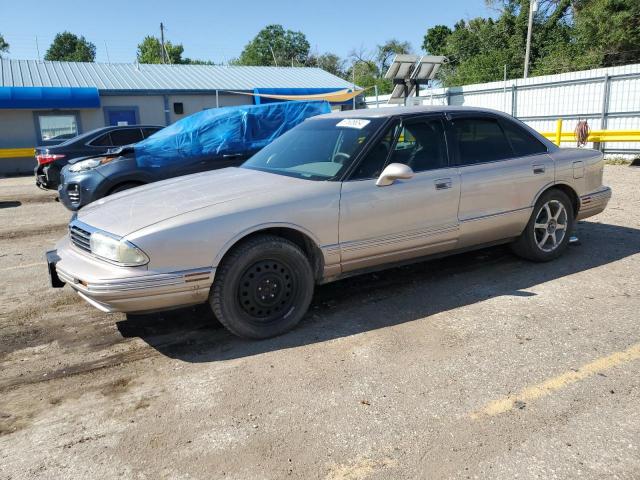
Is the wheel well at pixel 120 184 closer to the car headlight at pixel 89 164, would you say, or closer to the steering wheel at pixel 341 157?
the car headlight at pixel 89 164

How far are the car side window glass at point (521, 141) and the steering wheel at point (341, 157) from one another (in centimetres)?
188

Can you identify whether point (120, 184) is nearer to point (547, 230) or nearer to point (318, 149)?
point (318, 149)

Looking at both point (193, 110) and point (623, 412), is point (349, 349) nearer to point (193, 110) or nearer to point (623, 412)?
point (623, 412)

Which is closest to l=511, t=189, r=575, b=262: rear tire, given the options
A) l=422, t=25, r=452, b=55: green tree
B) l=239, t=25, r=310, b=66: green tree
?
l=422, t=25, r=452, b=55: green tree

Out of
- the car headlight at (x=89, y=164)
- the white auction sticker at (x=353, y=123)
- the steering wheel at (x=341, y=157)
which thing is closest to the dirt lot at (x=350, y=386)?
the steering wheel at (x=341, y=157)

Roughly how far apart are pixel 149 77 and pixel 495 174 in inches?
842

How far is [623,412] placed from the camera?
2.85 metres

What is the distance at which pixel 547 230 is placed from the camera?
17.9 feet

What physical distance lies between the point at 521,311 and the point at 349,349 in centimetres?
156

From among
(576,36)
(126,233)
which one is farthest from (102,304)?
(576,36)

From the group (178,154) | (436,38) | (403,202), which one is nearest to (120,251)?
(403,202)

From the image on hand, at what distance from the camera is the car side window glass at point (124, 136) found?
1185 cm

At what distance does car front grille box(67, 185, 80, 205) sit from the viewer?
25.8ft

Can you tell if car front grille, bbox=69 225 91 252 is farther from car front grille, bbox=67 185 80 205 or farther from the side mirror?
car front grille, bbox=67 185 80 205
